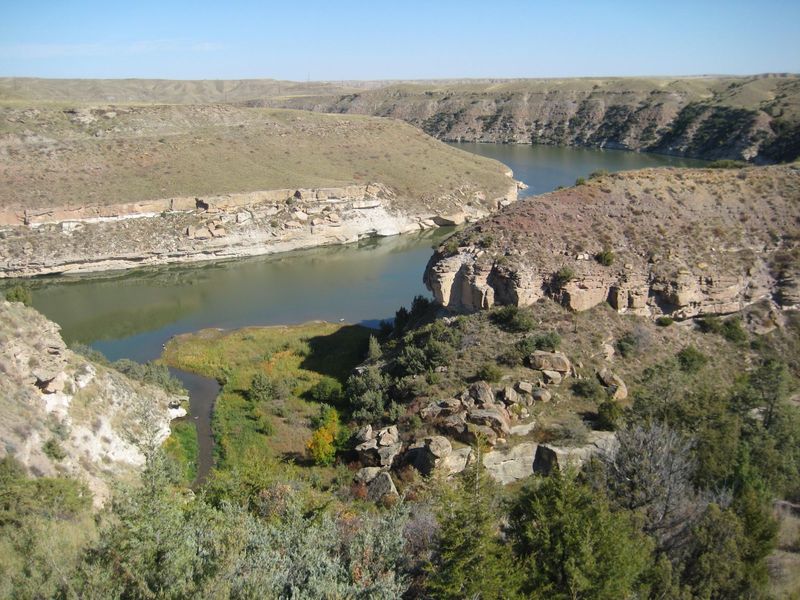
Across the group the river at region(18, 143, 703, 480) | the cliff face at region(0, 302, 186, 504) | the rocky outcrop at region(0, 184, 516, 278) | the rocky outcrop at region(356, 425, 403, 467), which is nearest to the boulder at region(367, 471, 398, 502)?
the rocky outcrop at region(356, 425, 403, 467)

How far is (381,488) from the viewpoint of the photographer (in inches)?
623

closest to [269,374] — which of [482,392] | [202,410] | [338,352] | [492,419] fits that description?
[202,410]

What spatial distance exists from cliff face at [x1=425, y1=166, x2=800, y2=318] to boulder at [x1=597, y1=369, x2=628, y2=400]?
3739mm

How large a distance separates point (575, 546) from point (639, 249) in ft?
59.8

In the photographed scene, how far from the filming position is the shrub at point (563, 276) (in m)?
23.8

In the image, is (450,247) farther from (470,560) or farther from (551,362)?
(470,560)

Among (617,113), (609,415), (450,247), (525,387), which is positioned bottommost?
(609,415)

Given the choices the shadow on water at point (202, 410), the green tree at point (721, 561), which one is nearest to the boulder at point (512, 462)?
the green tree at point (721, 561)

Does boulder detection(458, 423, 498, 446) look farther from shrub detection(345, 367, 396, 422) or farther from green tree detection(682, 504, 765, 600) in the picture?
green tree detection(682, 504, 765, 600)

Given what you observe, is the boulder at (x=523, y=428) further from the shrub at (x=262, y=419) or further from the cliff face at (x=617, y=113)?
the cliff face at (x=617, y=113)

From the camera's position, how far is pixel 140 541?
7934mm

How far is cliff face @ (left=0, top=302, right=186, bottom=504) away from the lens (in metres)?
15.8

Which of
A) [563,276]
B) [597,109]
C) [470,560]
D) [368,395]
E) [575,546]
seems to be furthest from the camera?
[597,109]

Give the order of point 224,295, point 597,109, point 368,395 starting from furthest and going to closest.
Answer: point 597,109 → point 224,295 → point 368,395
